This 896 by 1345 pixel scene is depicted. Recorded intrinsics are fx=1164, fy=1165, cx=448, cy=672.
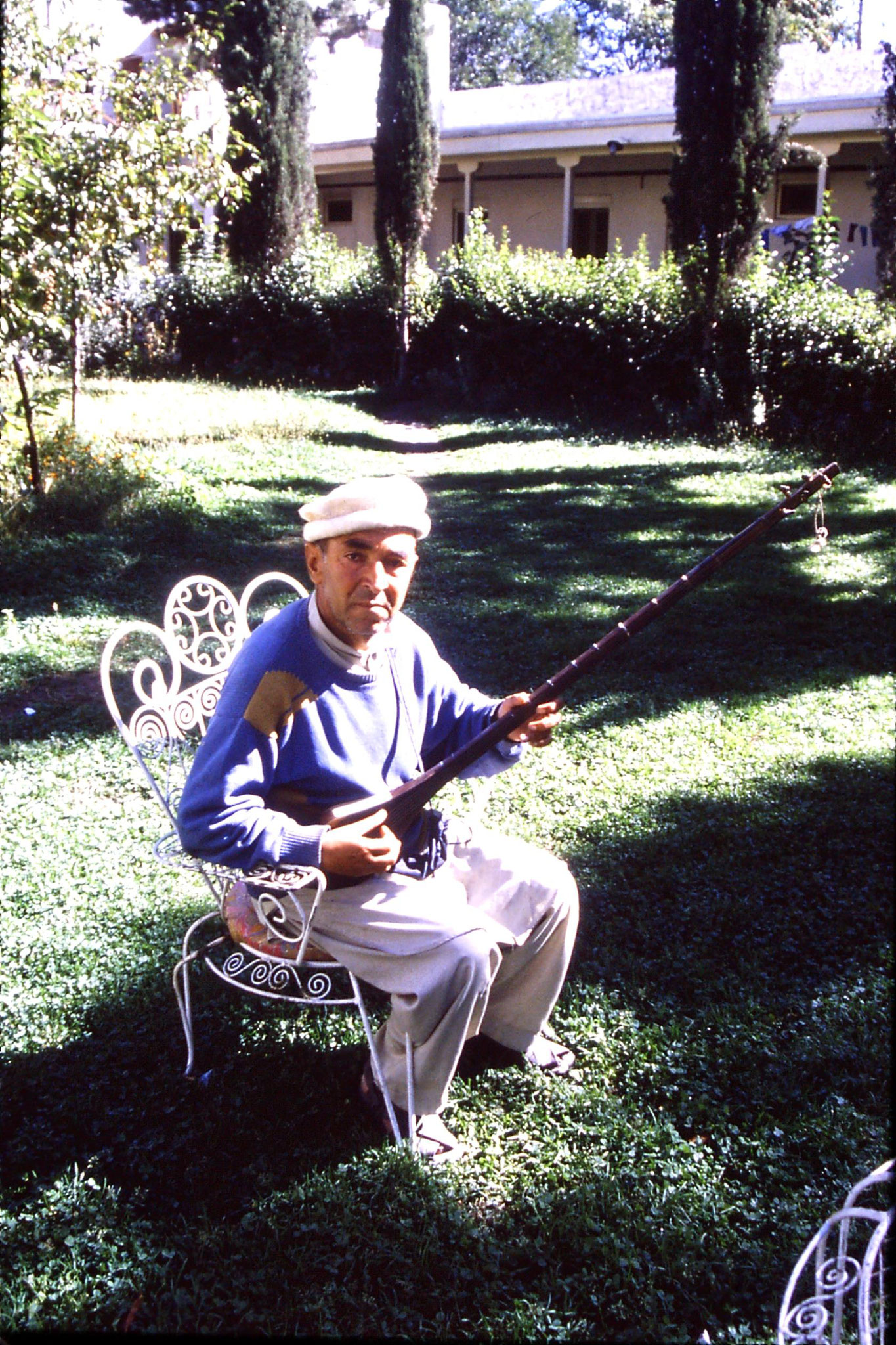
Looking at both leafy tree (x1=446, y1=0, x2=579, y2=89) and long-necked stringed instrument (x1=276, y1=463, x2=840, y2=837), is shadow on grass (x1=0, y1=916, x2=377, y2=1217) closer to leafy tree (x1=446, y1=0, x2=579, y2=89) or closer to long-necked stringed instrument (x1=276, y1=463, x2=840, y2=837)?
long-necked stringed instrument (x1=276, y1=463, x2=840, y2=837)

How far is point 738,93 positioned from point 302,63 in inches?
368

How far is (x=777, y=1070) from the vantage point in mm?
3068

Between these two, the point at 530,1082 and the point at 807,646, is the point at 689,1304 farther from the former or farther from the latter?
the point at 807,646

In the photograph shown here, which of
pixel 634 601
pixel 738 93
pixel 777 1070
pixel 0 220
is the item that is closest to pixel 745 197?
pixel 738 93

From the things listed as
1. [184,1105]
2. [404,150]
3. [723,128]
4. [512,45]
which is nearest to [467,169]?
[404,150]

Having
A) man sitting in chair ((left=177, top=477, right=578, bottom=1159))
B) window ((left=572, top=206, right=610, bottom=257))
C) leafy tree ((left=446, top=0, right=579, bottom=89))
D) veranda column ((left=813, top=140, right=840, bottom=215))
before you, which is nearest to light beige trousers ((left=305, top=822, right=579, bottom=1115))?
man sitting in chair ((left=177, top=477, right=578, bottom=1159))

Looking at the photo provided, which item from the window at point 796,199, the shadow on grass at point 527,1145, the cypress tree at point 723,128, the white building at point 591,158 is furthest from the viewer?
the window at point 796,199

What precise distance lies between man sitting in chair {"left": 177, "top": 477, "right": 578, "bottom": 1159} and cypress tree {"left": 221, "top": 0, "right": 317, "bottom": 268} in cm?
1735

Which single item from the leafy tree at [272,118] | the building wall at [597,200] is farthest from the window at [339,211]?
the leafy tree at [272,118]

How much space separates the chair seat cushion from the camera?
9.23 ft

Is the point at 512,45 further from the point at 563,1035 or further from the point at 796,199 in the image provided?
the point at 563,1035

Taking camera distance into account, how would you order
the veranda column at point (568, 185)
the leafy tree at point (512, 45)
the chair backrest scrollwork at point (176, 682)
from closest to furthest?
the chair backrest scrollwork at point (176, 682) → the veranda column at point (568, 185) → the leafy tree at point (512, 45)

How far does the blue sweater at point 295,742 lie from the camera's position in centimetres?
249

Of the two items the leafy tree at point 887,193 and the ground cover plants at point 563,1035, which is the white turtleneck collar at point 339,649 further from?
the leafy tree at point 887,193
